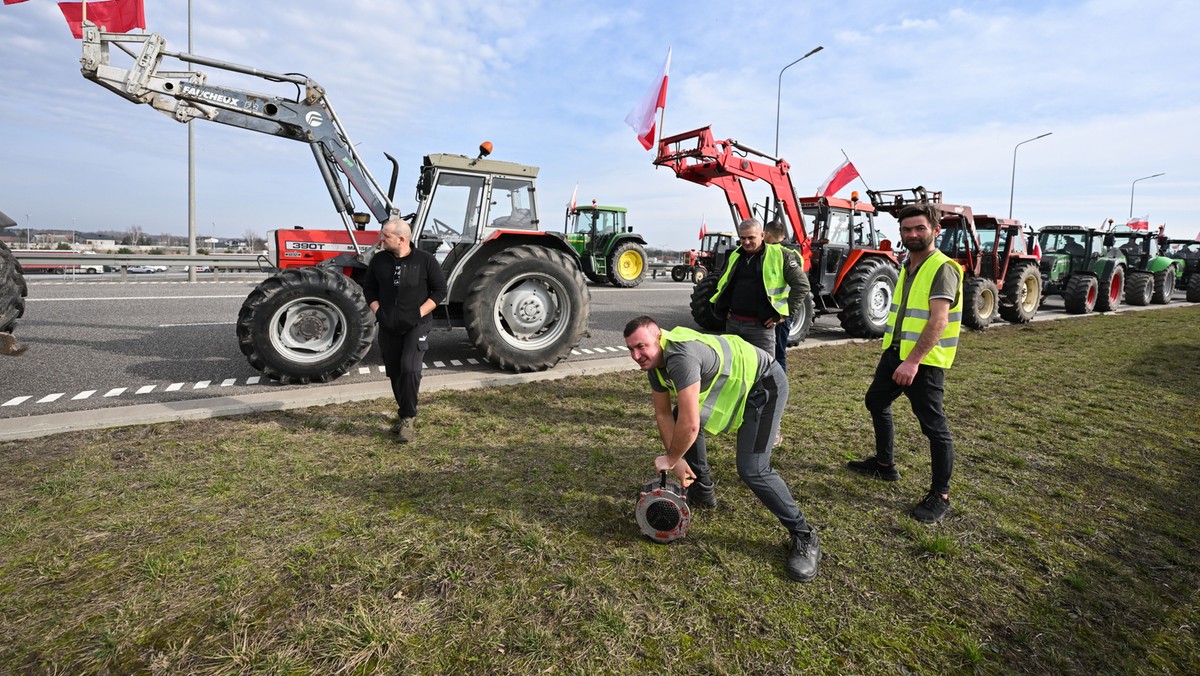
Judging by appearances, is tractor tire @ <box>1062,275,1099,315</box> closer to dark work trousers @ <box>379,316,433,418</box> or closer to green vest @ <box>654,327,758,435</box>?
green vest @ <box>654,327,758,435</box>

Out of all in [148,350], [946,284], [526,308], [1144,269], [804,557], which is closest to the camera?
[804,557]

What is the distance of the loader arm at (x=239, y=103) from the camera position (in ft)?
19.7

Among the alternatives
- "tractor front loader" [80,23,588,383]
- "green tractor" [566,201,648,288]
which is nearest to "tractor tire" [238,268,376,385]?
"tractor front loader" [80,23,588,383]

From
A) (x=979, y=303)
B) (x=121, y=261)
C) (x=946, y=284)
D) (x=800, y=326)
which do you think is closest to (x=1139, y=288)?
(x=979, y=303)

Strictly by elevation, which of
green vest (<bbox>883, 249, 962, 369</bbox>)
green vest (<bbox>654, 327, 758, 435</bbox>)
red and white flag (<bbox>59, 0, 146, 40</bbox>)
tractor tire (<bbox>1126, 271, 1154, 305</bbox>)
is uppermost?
red and white flag (<bbox>59, 0, 146, 40</bbox>)

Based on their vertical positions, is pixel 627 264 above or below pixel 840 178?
below

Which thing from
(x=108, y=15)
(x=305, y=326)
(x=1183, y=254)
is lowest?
(x=305, y=326)

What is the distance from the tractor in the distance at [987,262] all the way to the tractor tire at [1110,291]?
3.47 metres

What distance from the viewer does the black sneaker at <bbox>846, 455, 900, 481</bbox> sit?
3.67 metres

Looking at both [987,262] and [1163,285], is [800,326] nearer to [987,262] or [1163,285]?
[987,262]

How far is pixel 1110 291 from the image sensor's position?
1455 centimetres

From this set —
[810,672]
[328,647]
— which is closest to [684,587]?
[810,672]

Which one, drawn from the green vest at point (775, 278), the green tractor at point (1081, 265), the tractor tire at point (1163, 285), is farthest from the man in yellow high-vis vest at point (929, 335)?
the tractor tire at point (1163, 285)

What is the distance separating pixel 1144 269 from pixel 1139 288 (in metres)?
1.24
